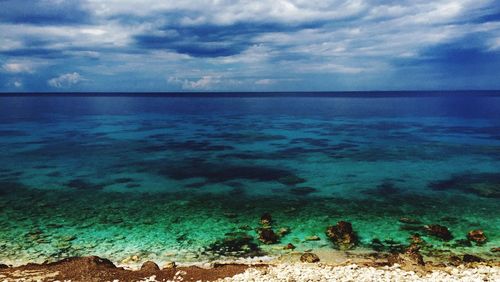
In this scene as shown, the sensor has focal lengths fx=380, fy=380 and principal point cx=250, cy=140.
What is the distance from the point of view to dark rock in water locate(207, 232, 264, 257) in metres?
18.9

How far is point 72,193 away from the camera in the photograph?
98.0 feet

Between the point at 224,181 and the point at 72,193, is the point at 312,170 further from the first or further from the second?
the point at 72,193

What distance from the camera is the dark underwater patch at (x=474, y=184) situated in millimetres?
Result: 29958

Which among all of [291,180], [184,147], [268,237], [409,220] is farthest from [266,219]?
[184,147]

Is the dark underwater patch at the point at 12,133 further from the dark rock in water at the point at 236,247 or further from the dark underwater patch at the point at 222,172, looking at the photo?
the dark rock in water at the point at 236,247

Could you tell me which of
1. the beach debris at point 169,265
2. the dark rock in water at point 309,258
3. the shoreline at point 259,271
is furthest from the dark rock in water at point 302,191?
the beach debris at point 169,265

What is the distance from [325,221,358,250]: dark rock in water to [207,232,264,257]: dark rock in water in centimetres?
419

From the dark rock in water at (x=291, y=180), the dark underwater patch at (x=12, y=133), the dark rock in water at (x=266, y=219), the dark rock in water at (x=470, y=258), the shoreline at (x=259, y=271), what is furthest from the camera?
the dark underwater patch at (x=12, y=133)

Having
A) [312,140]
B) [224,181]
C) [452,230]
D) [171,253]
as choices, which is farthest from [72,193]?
[312,140]

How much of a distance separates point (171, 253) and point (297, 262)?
6.35 m

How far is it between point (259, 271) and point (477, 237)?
502 inches

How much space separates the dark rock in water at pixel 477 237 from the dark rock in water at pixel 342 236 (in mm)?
6057

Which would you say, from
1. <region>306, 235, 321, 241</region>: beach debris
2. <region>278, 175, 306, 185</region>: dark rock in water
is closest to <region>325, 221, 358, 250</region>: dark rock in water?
<region>306, 235, 321, 241</region>: beach debris

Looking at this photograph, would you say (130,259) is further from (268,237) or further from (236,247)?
(268,237)
